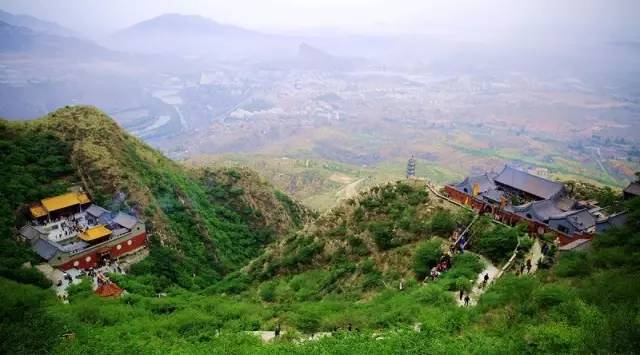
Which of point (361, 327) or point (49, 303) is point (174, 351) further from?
point (49, 303)

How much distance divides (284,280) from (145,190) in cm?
1980

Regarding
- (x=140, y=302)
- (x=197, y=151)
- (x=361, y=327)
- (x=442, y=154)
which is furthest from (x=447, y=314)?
(x=197, y=151)

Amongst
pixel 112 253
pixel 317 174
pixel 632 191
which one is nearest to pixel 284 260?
pixel 112 253

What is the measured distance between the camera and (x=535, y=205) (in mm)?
34531

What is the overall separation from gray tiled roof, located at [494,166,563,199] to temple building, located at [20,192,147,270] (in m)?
33.1

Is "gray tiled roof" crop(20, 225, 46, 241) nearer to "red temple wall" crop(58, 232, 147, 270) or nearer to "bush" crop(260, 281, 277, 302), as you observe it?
"red temple wall" crop(58, 232, 147, 270)

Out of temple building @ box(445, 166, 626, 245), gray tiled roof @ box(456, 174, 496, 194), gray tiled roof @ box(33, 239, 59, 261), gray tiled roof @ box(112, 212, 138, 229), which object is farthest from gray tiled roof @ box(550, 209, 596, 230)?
gray tiled roof @ box(33, 239, 59, 261)

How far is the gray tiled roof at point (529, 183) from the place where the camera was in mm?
37594

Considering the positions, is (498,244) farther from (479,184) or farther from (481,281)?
(479,184)

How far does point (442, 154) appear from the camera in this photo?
180m

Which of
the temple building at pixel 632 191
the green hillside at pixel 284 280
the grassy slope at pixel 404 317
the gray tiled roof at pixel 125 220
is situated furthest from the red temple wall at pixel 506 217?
the gray tiled roof at pixel 125 220

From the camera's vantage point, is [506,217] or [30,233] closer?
[506,217]

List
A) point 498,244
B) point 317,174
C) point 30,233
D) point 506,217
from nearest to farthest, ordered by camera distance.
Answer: point 498,244 → point 506,217 → point 30,233 → point 317,174

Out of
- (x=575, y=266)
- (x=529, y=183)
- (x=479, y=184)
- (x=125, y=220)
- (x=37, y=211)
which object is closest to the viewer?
(x=575, y=266)
